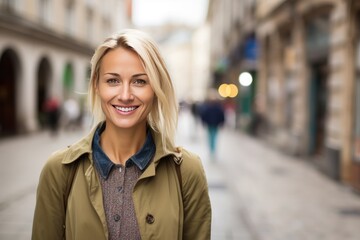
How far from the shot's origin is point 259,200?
7699 millimetres

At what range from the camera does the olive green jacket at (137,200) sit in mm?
1785

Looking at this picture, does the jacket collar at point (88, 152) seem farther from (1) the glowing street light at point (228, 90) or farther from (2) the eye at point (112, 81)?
(1) the glowing street light at point (228, 90)

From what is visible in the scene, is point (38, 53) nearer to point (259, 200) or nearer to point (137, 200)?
point (259, 200)

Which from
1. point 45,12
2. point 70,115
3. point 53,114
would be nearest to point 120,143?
point 53,114

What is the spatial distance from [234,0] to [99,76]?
1087 inches

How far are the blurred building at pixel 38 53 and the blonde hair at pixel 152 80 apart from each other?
1464 centimetres

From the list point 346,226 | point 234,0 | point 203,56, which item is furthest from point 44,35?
point 203,56

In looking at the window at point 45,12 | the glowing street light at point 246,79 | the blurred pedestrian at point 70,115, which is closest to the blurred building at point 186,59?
the glowing street light at point 246,79

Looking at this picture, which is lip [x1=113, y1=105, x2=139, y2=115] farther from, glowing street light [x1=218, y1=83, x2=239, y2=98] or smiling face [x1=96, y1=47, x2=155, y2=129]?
glowing street light [x1=218, y1=83, x2=239, y2=98]

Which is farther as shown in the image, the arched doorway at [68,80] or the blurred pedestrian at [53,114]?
the arched doorway at [68,80]

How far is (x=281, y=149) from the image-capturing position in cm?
1484

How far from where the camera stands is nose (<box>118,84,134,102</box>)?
183 cm

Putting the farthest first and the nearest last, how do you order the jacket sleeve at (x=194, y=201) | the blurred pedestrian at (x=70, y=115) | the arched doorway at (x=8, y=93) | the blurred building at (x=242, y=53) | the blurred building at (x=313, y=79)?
the blurred building at (x=242, y=53), the blurred pedestrian at (x=70, y=115), the arched doorway at (x=8, y=93), the blurred building at (x=313, y=79), the jacket sleeve at (x=194, y=201)

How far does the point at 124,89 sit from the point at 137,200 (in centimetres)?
44
